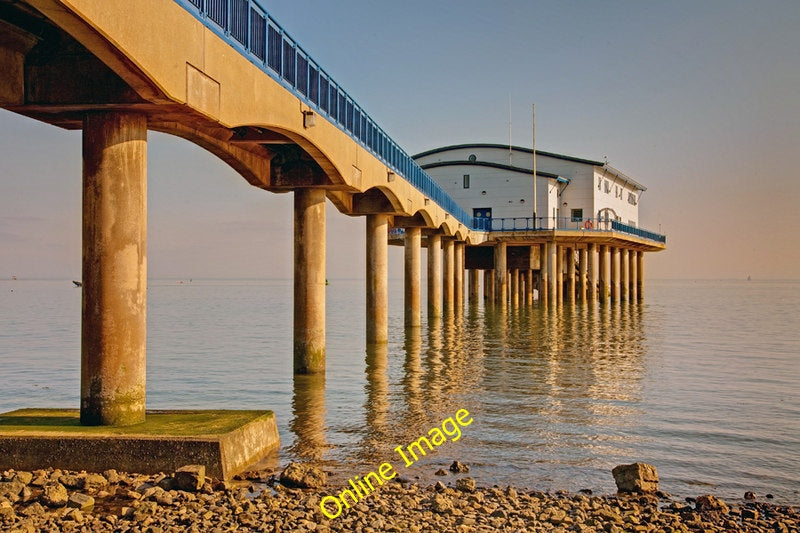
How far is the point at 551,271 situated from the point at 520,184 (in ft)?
23.9

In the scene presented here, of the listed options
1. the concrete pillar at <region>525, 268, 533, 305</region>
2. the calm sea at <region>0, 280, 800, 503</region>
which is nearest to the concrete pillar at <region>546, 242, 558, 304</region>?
the concrete pillar at <region>525, 268, 533, 305</region>

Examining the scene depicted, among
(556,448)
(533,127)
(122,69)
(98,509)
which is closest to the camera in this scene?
(98,509)

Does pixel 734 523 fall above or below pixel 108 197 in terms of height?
below

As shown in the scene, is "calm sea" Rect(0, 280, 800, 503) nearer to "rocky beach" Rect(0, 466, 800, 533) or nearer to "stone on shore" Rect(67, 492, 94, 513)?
"rocky beach" Rect(0, 466, 800, 533)

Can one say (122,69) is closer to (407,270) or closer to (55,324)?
(407,270)

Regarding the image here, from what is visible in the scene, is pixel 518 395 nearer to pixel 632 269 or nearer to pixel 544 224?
pixel 544 224

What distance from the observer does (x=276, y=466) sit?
9.55 m

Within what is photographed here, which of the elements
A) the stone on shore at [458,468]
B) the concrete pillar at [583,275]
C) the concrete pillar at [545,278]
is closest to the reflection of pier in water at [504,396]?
the stone on shore at [458,468]

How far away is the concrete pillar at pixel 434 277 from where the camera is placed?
120ft

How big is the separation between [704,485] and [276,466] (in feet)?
16.5

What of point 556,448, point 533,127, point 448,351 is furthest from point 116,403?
point 533,127

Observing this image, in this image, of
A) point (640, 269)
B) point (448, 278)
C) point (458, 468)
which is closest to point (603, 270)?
point (640, 269)

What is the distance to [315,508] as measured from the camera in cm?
769

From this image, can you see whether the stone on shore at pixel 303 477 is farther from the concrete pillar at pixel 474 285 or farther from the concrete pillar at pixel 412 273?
the concrete pillar at pixel 474 285
